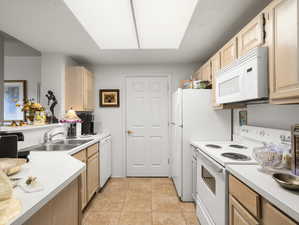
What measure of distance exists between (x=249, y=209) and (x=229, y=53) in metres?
1.58

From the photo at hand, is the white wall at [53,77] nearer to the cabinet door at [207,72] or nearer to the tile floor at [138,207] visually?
the tile floor at [138,207]

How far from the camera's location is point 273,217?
88 cm

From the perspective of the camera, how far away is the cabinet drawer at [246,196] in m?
1.00

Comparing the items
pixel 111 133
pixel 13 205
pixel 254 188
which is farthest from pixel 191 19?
pixel 111 133

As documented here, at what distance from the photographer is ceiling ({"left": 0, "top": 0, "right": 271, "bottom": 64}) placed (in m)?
1.67

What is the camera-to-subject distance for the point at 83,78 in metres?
3.07

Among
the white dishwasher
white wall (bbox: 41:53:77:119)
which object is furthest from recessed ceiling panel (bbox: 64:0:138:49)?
the white dishwasher

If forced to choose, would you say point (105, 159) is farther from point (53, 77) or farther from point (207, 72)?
point (207, 72)

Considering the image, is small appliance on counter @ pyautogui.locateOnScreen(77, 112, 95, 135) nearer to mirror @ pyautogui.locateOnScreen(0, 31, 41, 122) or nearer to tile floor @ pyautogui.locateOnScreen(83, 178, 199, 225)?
mirror @ pyautogui.locateOnScreen(0, 31, 41, 122)

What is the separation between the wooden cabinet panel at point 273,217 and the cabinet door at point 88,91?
288cm

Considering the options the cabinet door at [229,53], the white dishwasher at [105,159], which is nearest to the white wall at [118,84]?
the white dishwasher at [105,159]

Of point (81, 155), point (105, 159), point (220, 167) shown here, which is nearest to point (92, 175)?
point (81, 155)

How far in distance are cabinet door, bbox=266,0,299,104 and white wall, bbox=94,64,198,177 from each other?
231 centimetres

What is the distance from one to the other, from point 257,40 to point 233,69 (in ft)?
1.07
